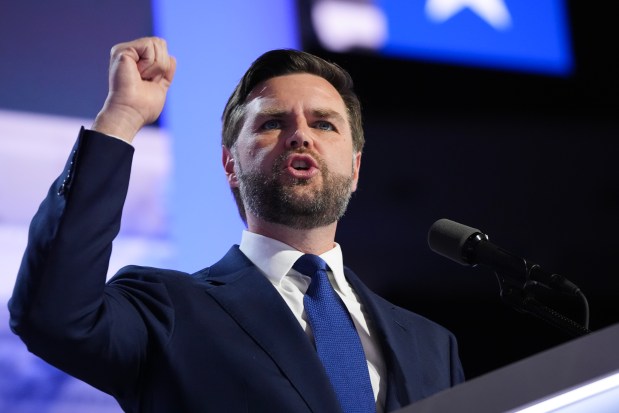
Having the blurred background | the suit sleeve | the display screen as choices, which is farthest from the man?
the display screen

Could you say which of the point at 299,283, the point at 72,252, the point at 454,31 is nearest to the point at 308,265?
the point at 299,283

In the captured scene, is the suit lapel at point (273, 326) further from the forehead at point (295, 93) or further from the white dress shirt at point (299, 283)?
the forehead at point (295, 93)

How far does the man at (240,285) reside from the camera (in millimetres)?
1146

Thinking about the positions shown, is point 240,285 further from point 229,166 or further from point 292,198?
point 229,166

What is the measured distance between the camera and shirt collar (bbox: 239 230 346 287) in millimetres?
1629

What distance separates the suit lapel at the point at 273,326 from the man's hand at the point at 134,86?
0.39 meters

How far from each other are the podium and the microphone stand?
2.11ft

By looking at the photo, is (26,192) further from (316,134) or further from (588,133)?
(588,133)

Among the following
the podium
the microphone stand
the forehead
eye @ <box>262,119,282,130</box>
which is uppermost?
the podium

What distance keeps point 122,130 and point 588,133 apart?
2.05 m

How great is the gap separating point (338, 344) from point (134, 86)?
58 cm

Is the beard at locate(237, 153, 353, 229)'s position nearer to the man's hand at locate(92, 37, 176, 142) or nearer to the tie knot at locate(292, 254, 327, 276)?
the tie knot at locate(292, 254, 327, 276)

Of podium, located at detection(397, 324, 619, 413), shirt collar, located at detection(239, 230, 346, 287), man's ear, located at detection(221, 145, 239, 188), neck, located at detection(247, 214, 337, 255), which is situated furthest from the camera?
man's ear, located at detection(221, 145, 239, 188)

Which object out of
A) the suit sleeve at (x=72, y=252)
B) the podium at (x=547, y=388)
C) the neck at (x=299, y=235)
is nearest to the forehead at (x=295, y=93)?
the neck at (x=299, y=235)
